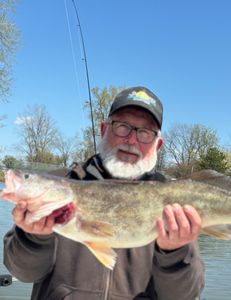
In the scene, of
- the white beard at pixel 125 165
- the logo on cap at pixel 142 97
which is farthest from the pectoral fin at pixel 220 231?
the logo on cap at pixel 142 97

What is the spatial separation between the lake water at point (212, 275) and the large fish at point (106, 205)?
518cm

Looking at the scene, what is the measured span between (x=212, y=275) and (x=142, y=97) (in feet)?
28.3

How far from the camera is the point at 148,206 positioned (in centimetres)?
309

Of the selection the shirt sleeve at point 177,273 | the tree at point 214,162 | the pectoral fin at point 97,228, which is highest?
the tree at point 214,162

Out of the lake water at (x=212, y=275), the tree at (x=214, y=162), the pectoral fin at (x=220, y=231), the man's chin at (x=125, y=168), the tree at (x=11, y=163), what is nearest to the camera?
the pectoral fin at (x=220, y=231)

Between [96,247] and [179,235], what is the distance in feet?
1.75

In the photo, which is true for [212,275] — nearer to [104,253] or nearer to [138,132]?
[138,132]

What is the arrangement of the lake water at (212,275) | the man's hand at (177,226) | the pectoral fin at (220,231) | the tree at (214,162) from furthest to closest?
the tree at (214,162)
the lake water at (212,275)
the pectoral fin at (220,231)
the man's hand at (177,226)

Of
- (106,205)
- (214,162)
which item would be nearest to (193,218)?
(106,205)

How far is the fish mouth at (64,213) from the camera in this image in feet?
9.70

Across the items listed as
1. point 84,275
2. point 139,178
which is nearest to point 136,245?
point 84,275

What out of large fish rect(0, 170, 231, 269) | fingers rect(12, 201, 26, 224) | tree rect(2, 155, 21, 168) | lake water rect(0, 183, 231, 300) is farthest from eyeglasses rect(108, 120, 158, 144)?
lake water rect(0, 183, 231, 300)

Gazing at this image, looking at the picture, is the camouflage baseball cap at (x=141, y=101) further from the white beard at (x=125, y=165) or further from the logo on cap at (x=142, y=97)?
the white beard at (x=125, y=165)

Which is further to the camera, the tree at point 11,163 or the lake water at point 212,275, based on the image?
the lake water at point 212,275
